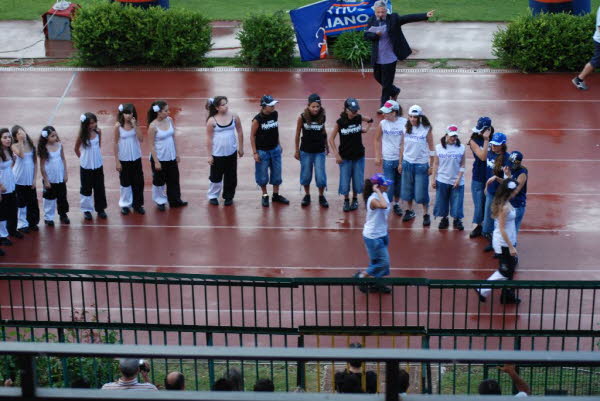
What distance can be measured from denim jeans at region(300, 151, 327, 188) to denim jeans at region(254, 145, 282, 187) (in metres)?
0.32

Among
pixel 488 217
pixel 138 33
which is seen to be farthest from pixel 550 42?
pixel 138 33

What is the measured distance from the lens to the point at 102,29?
18562mm

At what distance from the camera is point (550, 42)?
1778cm

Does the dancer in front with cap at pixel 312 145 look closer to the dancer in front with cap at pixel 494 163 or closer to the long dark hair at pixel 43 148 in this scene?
the dancer in front with cap at pixel 494 163

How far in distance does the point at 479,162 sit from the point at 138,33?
31.5 ft

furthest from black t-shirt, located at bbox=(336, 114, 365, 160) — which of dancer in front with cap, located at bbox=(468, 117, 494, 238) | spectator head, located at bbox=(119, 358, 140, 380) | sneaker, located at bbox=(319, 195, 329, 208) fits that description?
spectator head, located at bbox=(119, 358, 140, 380)

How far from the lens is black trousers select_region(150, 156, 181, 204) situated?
1232 cm

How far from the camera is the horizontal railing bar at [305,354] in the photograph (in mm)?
3389

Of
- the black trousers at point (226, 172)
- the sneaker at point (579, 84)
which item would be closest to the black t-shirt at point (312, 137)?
the black trousers at point (226, 172)

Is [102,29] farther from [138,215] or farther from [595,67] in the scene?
[595,67]

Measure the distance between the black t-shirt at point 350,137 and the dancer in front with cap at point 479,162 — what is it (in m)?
1.47

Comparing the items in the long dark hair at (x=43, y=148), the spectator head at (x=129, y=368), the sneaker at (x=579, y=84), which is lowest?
the spectator head at (x=129, y=368)

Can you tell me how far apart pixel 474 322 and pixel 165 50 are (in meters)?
11.0

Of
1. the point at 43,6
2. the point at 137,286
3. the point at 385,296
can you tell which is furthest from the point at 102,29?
the point at 385,296
